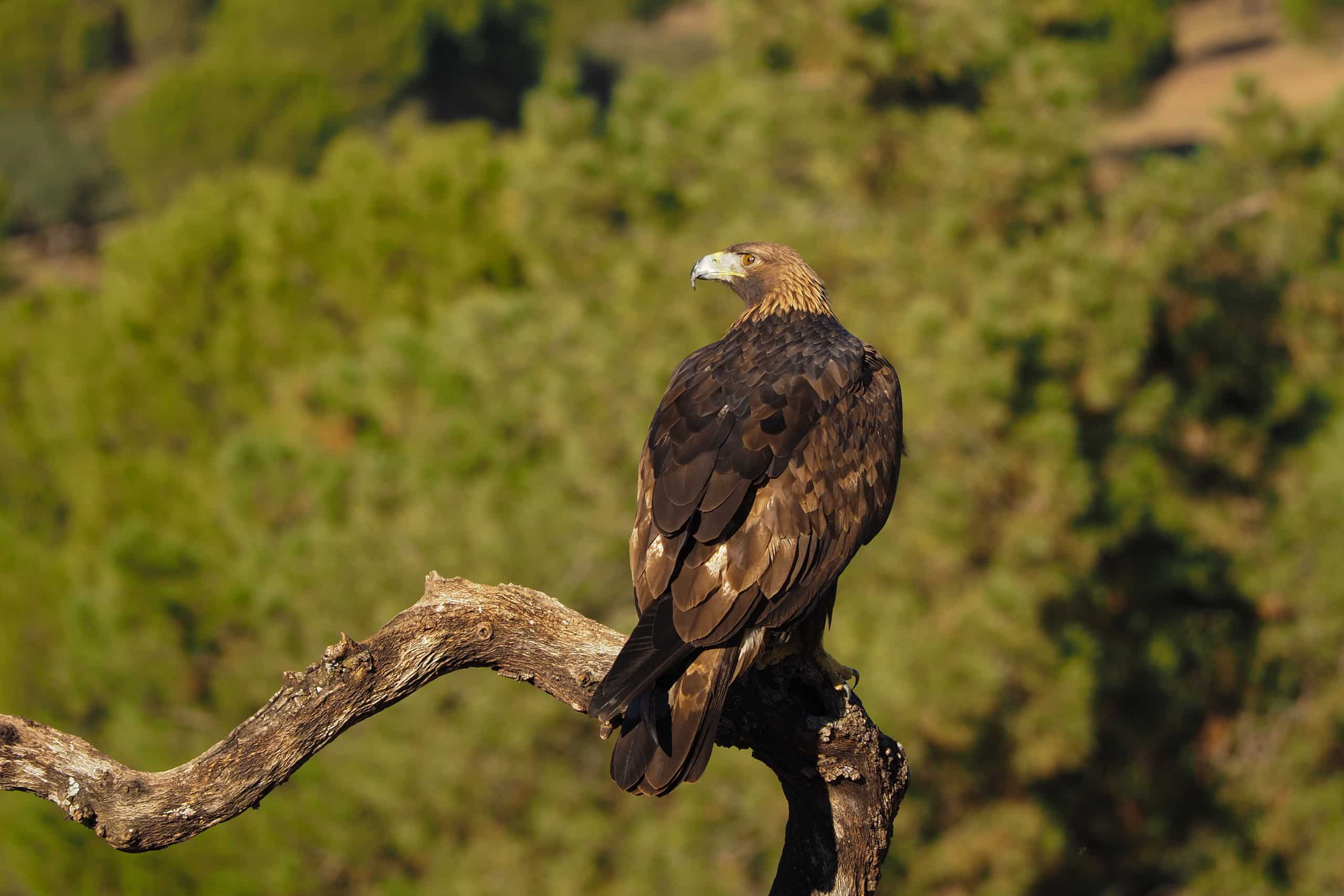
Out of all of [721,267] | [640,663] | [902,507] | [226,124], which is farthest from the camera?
[226,124]

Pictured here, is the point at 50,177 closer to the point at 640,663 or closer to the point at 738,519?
the point at 738,519

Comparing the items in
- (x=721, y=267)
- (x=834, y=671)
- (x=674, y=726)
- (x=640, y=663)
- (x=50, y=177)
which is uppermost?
(x=721, y=267)

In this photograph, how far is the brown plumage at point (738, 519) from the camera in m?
3.85

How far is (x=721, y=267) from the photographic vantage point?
614 centimetres

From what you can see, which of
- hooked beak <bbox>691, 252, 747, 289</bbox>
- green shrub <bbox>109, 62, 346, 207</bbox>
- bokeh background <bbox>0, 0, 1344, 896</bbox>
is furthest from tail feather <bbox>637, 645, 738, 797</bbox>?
green shrub <bbox>109, 62, 346, 207</bbox>

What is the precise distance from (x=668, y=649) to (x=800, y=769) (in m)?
0.69

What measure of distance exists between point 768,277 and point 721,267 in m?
0.26

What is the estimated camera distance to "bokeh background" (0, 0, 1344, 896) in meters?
11.6

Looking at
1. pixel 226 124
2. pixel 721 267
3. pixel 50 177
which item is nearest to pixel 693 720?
pixel 721 267

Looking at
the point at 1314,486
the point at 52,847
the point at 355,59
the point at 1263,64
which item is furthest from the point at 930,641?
the point at 355,59

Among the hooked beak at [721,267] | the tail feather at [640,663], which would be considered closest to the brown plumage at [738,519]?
the tail feather at [640,663]

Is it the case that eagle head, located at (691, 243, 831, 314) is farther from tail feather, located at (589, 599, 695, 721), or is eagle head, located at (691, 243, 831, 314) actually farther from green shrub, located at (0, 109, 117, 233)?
green shrub, located at (0, 109, 117, 233)

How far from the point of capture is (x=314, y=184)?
25.4 metres

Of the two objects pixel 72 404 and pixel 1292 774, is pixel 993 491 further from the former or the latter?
pixel 72 404
